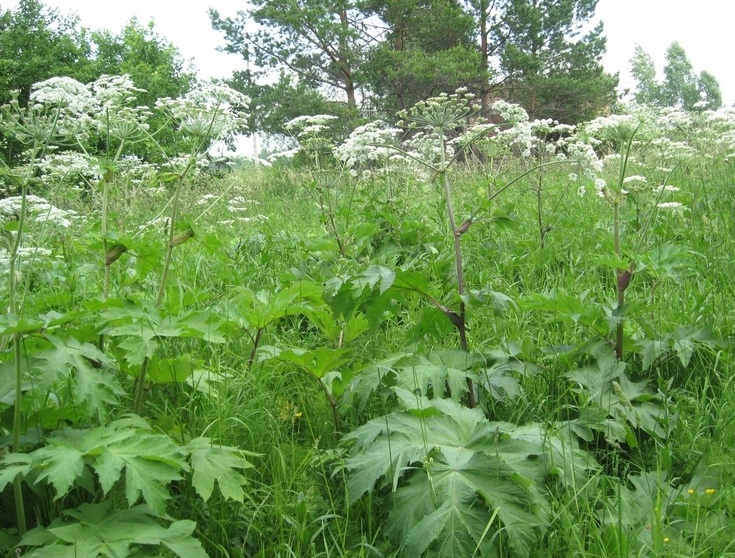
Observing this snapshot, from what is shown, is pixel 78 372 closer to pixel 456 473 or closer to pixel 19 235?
pixel 19 235

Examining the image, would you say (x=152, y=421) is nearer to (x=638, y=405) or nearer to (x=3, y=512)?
(x=3, y=512)

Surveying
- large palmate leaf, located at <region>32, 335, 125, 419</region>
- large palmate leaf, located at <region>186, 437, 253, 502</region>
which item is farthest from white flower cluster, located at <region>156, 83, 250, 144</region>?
large palmate leaf, located at <region>186, 437, 253, 502</region>

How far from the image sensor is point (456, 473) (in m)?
1.85

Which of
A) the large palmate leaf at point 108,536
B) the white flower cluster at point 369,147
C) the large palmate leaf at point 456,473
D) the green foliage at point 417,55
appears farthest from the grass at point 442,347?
the green foliage at point 417,55

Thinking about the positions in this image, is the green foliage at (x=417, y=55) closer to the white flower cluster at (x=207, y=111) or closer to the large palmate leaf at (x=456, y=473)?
the white flower cluster at (x=207, y=111)

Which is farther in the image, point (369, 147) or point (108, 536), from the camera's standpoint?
point (369, 147)

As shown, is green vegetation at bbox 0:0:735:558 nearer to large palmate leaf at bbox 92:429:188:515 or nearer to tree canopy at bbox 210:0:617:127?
large palmate leaf at bbox 92:429:188:515

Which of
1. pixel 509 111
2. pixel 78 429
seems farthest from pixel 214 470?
pixel 509 111

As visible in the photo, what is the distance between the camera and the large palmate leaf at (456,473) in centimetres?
173

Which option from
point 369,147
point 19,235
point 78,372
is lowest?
point 78,372

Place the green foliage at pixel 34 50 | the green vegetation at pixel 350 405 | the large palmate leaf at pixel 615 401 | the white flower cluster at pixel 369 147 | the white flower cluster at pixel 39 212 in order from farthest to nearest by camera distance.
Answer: the green foliage at pixel 34 50 < the white flower cluster at pixel 369 147 < the white flower cluster at pixel 39 212 < the large palmate leaf at pixel 615 401 < the green vegetation at pixel 350 405

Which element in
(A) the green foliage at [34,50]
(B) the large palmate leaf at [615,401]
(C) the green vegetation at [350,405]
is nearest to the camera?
(C) the green vegetation at [350,405]

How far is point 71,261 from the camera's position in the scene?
14.8 ft

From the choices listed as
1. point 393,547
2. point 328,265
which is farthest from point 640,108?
point 393,547
